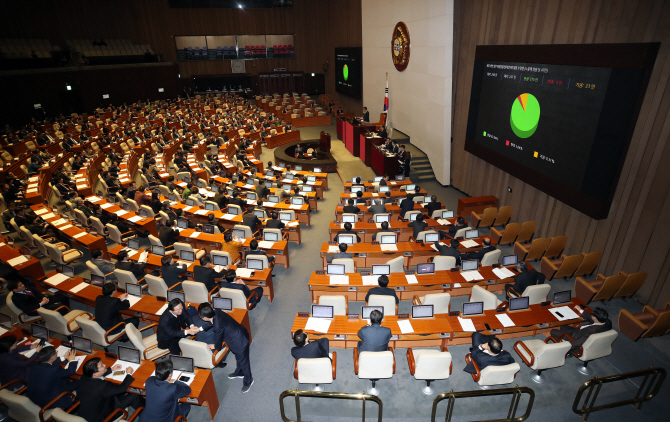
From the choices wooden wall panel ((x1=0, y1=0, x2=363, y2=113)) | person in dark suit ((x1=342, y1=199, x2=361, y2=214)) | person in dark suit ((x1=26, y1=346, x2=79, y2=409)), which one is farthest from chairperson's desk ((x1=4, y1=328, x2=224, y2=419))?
wooden wall panel ((x1=0, y1=0, x2=363, y2=113))

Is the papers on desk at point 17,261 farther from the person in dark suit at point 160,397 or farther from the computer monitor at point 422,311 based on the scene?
the computer monitor at point 422,311

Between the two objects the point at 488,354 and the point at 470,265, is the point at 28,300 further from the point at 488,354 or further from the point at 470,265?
the point at 470,265

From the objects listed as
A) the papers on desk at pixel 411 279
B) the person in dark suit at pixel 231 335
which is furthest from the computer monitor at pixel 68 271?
the papers on desk at pixel 411 279

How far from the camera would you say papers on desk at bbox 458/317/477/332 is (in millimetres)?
6152

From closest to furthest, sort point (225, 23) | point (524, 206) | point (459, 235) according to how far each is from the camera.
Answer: point (459, 235)
point (524, 206)
point (225, 23)

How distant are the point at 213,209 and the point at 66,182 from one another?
7135 millimetres

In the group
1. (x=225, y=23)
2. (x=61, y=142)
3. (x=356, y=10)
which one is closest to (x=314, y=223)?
(x=61, y=142)

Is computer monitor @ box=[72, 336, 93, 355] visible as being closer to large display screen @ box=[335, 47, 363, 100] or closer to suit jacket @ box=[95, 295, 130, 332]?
suit jacket @ box=[95, 295, 130, 332]

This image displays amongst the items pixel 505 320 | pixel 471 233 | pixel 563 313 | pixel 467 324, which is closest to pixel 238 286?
pixel 467 324

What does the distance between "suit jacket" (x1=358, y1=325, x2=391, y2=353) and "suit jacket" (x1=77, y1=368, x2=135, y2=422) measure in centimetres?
351

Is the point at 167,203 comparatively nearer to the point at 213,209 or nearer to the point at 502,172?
the point at 213,209

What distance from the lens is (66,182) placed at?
13.8 meters

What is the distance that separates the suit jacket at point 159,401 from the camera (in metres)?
4.64

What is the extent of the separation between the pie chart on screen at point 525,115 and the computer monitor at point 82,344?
36.2ft
